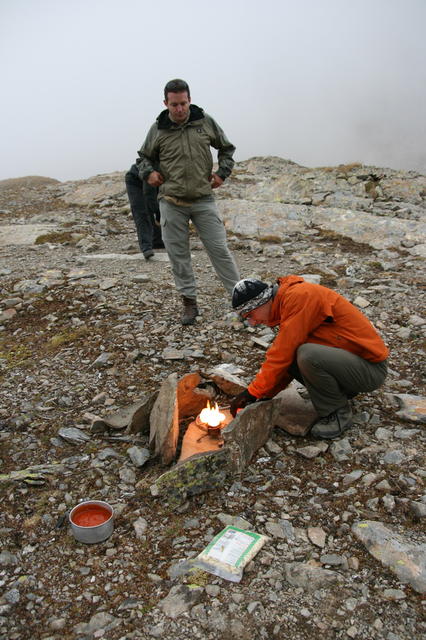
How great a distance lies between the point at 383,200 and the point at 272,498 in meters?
14.3

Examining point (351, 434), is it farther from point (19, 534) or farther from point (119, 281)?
point (119, 281)

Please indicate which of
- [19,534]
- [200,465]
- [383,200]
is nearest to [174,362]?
[200,465]

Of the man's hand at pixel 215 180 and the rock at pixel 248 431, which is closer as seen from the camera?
the rock at pixel 248 431

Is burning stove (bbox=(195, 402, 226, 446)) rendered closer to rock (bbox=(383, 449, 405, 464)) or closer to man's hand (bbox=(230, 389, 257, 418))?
man's hand (bbox=(230, 389, 257, 418))

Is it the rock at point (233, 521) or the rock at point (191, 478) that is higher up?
the rock at point (191, 478)

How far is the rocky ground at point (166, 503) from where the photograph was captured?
9.73 feet

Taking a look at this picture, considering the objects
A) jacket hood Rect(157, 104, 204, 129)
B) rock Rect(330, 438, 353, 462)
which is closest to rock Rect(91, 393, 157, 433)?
rock Rect(330, 438, 353, 462)

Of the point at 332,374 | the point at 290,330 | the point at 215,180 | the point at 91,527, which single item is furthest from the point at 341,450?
the point at 215,180

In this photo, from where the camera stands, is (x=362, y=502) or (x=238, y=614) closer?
(x=238, y=614)

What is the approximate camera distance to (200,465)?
157 inches

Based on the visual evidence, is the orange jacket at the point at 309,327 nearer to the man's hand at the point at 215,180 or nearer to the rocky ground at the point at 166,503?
the rocky ground at the point at 166,503

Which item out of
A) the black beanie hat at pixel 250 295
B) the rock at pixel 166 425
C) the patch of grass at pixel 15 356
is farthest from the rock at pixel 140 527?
the patch of grass at pixel 15 356

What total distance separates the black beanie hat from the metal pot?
205 centimetres

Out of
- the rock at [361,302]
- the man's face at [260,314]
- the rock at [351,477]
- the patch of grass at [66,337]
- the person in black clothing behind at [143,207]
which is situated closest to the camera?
the rock at [351,477]
